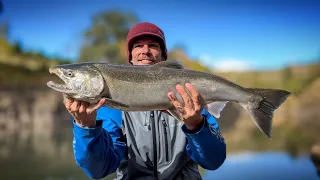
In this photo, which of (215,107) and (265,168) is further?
(265,168)

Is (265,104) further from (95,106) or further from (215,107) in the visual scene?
(95,106)

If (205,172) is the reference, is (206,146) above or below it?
above

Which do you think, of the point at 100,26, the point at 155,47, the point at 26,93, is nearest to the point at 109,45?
Result: the point at 100,26

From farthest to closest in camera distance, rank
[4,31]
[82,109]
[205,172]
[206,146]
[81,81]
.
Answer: [4,31], [205,172], [206,146], [81,81], [82,109]

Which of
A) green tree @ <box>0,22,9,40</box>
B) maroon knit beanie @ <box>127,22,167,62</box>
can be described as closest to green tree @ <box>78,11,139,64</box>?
green tree @ <box>0,22,9,40</box>

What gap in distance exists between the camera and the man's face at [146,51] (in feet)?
12.5

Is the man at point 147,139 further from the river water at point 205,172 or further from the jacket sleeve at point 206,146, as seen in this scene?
the river water at point 205,172

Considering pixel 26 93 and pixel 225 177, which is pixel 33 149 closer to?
pixel 225 177

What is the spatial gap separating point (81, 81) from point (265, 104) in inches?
79.1

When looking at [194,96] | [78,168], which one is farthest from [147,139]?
[78,168]

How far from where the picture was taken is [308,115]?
4484 cm

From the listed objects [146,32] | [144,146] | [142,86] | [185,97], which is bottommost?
[144,146]

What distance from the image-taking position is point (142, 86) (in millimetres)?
3275

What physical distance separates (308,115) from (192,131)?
46.4m
